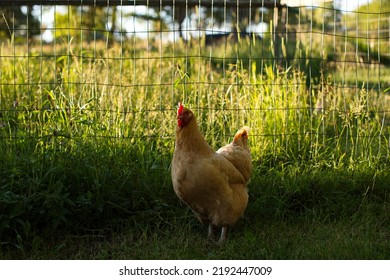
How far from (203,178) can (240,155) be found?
23.3 inches

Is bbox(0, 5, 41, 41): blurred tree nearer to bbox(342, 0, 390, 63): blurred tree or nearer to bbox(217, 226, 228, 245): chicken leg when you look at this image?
bbox(217, 226, 228, 245): chicken leg

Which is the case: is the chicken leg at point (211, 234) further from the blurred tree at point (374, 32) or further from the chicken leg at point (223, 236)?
the blurred tree at point (374, 32)

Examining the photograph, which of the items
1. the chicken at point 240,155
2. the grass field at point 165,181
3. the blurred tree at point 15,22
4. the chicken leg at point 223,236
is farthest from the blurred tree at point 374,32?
the blurred tree at point 15,22

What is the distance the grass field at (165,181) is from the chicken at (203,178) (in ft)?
0.77

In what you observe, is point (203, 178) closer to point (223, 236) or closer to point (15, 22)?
point (223, 236)

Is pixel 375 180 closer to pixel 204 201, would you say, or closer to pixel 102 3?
pixel 204 201

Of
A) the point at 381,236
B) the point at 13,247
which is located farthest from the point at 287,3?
the point at 13,247

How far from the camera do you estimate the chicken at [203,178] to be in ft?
13.7

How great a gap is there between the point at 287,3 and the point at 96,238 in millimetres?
3271

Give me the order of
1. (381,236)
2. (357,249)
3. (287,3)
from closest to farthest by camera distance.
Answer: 1. (357,249)
2. (381,236)
3. (287,3)

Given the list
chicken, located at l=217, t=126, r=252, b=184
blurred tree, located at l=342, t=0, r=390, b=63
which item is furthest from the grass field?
blurred tree, located at l=342, t=0, r=390, b=63

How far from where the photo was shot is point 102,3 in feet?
17.9

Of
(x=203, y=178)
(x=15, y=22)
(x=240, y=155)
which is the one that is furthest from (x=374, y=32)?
(x=15, y=22)

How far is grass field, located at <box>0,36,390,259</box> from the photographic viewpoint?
4.26 metres
